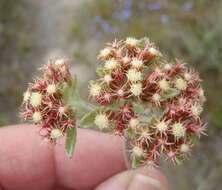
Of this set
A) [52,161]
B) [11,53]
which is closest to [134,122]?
[52,161]

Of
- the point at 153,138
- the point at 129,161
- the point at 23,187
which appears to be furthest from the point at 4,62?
the point at 153,138

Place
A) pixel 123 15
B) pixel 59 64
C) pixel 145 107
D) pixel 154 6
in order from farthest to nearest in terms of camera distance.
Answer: pixel 123 15 → pixel 154 6 → pixel 59 64 → pixel 145 107

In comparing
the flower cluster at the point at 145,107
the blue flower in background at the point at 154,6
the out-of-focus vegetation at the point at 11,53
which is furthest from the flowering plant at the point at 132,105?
the out-of-focus vegetation at the point at 11,53

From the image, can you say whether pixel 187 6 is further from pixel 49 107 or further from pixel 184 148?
pixel 49 107

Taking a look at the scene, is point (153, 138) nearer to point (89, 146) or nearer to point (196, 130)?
point (196, 130)

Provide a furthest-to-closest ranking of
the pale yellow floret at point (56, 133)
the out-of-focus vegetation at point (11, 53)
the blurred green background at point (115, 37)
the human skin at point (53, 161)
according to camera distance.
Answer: the out-of-focus vegetation at point (11, 53) < the blurred green background at point (115, 37) < the human skin at point (53, 161) < the pale yellow floret at point (56, 133)

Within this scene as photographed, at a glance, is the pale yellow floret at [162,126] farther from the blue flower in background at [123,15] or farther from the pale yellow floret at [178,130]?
the blue flower in background at [123,15]
